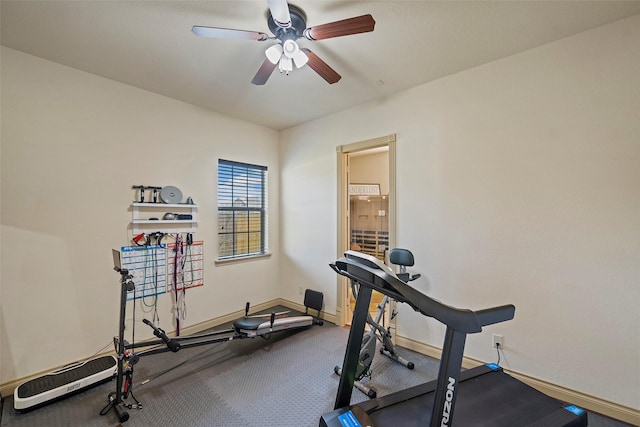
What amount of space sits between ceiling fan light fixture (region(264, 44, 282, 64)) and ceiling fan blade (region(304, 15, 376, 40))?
9.3 inches

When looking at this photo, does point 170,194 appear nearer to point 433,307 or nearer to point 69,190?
point 69,190

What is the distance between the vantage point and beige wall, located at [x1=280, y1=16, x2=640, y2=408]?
193 cm

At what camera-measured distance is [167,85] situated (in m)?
2.85

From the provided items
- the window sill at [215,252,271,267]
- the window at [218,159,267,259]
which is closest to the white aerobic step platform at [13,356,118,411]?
the window sill at [215,252,271,267]

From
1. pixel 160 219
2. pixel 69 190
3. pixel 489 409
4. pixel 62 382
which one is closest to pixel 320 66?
pixel 160 219

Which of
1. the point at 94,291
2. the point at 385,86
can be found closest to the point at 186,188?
the point at 94,291

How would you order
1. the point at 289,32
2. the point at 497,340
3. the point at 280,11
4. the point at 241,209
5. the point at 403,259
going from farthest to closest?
1. the point at 241,209
2. the point at 403,259
3. the point at 497,340
4. the point at 289,32
5. the point at 280,11

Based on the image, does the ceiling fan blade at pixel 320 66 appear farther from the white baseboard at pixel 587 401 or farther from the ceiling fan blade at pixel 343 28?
the white baseboard at pixel 587 401

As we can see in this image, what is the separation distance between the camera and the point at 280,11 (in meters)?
1.57

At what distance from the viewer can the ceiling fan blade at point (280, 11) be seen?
1493mm

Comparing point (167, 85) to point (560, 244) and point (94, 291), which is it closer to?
point (94, 291)

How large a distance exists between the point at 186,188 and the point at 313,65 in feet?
7.20

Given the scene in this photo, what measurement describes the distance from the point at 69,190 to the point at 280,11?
2501 millimetres

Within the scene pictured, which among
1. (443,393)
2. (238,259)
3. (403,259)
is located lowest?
(443,393)
